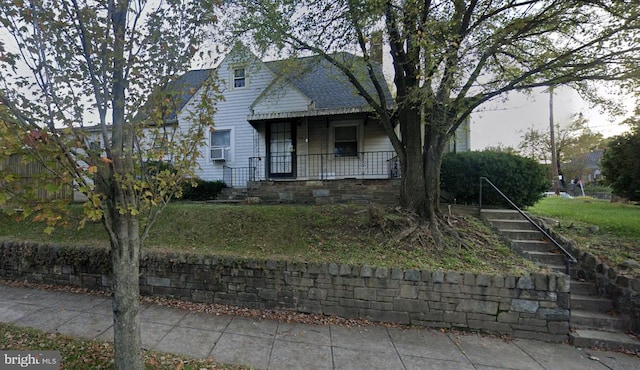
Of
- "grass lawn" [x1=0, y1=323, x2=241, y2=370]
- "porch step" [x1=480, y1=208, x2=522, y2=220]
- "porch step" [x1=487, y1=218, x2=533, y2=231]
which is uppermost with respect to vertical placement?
"porch step" [x1=480, y1=208, x2=522, y2=220]

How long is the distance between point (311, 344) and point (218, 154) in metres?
9.55

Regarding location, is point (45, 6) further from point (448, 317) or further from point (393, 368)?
point (448, 317)

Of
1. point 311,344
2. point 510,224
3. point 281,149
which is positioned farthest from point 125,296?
point 281,149

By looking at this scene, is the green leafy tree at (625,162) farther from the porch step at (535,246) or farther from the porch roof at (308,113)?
the porch roof at (308,113)

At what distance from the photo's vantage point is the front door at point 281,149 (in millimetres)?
10891

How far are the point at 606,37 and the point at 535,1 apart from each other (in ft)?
4.12

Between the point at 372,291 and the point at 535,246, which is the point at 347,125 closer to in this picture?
the point at 535,246

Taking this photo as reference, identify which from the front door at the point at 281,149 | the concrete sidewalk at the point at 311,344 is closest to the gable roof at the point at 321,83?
the front door at the point at 281,149

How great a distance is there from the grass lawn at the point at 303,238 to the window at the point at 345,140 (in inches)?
170

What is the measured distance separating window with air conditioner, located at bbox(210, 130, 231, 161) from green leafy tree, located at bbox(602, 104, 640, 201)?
481 inches

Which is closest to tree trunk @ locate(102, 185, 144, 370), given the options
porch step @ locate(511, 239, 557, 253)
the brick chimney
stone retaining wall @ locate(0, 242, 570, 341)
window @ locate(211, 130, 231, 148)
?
stone retaining wall @ locate(0, 242, 570, 341)

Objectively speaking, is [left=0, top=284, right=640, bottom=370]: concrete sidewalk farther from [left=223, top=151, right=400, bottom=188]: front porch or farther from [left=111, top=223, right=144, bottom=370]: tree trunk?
[left=223, top=151, right=400, bottom=188]: front porch

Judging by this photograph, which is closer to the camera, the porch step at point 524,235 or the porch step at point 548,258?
the porch step at point 548,258

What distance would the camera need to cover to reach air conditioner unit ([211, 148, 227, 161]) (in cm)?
1130
